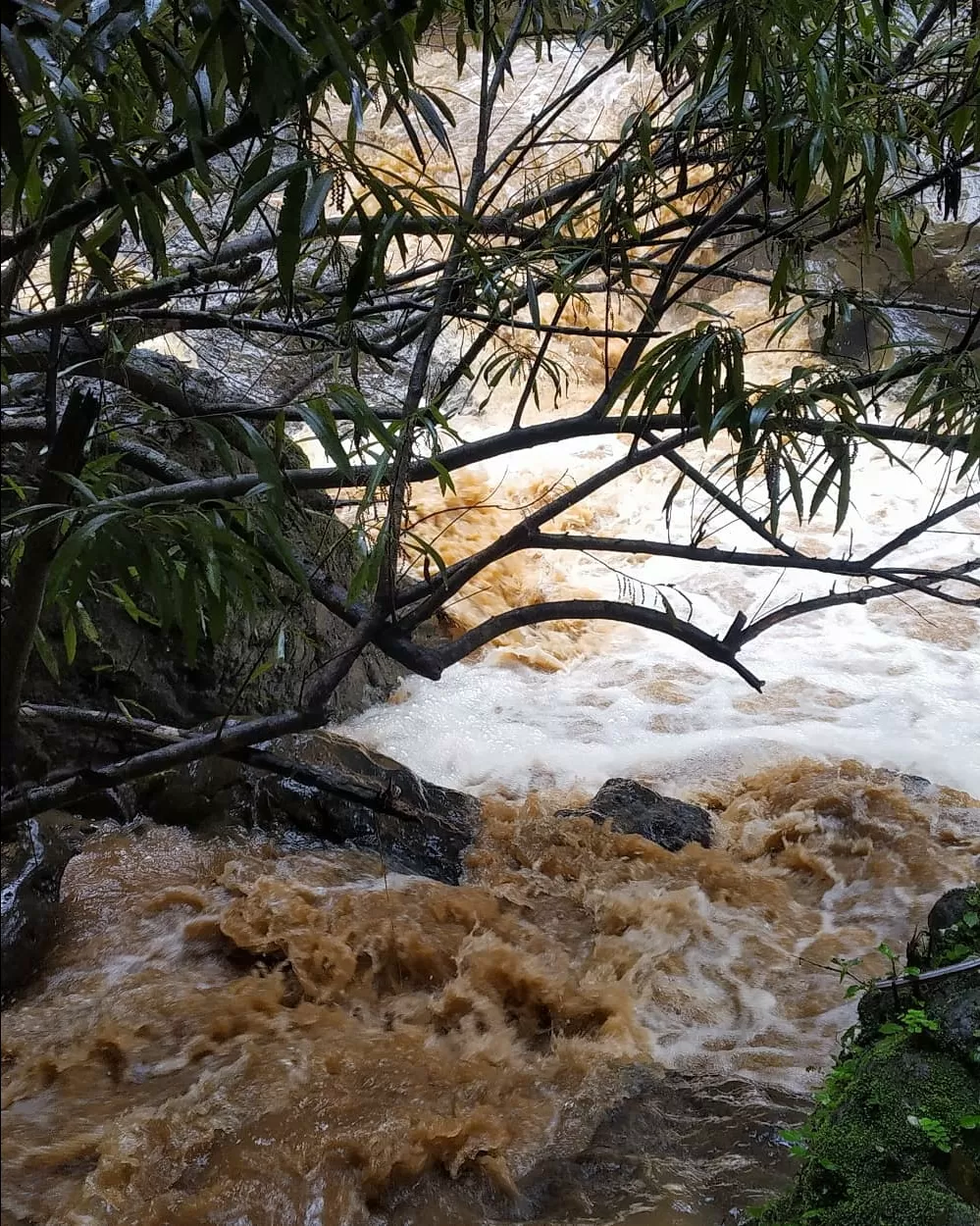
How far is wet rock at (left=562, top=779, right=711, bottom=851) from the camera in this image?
3836mm

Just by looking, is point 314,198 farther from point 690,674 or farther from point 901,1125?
point 690,674

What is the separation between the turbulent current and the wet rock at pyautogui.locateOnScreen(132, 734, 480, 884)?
13cm

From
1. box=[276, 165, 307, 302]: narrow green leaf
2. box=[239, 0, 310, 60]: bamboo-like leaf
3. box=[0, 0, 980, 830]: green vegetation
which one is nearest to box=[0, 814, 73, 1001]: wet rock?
box=[0, 0, 980, 830]: green vegetation

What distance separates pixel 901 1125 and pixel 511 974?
1240mm

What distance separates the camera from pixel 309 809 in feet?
11.7

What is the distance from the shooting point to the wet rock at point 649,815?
384 centimetres

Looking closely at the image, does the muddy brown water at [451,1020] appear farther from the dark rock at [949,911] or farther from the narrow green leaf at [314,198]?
the narrow green leaf at [314,198]

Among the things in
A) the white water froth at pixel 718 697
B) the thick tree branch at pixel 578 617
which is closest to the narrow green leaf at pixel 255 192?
the thick tree branch at pixel 578 617

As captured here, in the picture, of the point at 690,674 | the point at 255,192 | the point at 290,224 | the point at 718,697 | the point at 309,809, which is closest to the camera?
the point at 290,224

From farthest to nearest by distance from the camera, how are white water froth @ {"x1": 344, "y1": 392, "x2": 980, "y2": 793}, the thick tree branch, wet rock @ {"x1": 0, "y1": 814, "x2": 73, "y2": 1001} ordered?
1. white water froth @ {"x1": 344, "y1": 392, "x2": 980, "y2": 793}
2. wet rock @ {"x1": 0, "y1": 814, "x2": 73, "y2": 1001}
3. the thick tree branch

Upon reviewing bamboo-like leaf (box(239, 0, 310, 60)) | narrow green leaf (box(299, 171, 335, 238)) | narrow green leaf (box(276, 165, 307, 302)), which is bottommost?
narrow green leaf (box(276, 165, 307, 302))

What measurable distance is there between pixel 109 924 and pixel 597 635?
4.12 m

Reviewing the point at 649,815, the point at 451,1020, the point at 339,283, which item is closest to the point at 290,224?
the point at 339,283

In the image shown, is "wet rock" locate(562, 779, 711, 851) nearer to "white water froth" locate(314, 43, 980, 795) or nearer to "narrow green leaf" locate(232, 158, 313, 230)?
"white water froth" locate(314, 43, 980, 795)
